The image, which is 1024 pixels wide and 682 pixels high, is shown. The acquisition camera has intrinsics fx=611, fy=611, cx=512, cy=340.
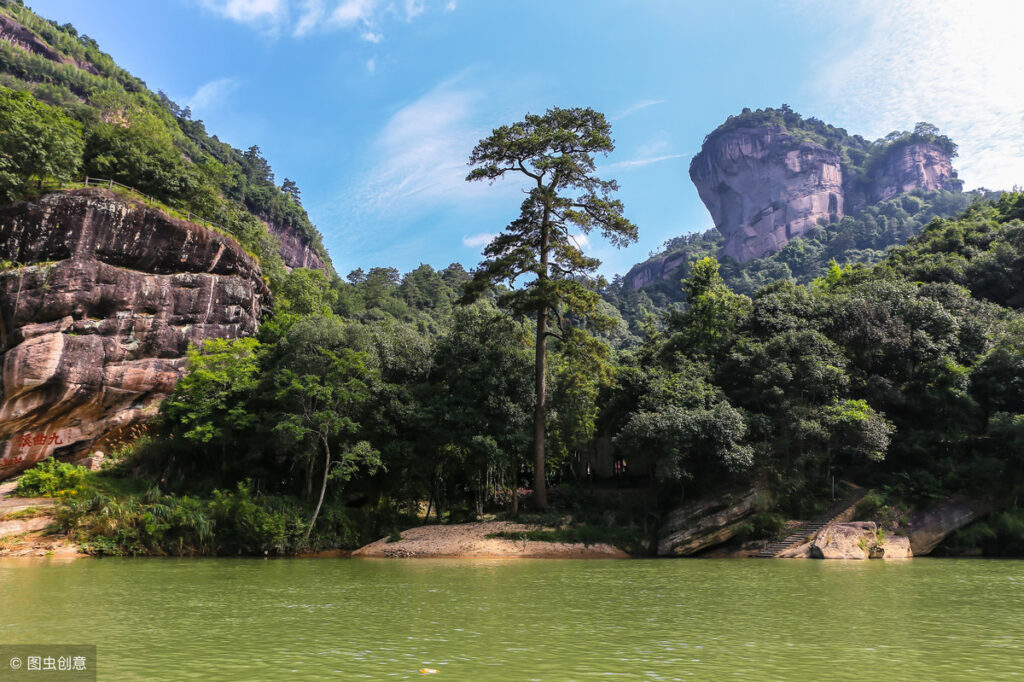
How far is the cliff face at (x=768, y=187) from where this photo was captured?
456 feet

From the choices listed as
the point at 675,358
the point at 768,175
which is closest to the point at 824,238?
the point at 768,175

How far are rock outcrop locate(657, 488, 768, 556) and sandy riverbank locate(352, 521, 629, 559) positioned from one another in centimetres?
193

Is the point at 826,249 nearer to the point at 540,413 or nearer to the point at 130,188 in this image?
the point at 540,413

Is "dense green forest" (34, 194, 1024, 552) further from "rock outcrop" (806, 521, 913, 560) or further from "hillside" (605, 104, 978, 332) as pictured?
"hillside" (605, 104, 978, 332)

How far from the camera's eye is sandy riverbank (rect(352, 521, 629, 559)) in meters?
22.0

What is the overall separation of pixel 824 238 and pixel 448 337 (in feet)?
381

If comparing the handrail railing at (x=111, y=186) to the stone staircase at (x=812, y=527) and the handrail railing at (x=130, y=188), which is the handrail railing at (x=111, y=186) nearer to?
the handrail railing at (x=130, y=188)

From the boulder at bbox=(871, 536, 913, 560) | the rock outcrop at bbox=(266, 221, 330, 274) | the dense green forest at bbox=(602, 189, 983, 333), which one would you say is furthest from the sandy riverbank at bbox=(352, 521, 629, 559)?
the rock outcrop at bbox=(266, 221, 330, 274)

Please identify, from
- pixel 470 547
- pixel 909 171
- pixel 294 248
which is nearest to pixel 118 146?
pixel 470 547

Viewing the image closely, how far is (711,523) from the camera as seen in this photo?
22.8 m

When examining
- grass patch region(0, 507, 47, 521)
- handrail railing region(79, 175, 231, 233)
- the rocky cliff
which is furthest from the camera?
the rocky cliff

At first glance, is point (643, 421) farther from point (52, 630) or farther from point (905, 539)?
point (52, 630)

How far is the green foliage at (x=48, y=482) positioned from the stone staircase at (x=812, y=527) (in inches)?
1018

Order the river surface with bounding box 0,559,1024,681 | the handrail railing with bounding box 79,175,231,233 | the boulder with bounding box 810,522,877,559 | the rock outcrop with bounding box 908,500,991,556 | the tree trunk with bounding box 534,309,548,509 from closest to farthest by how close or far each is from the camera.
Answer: the river surface with bounding box 0,559,1024,681
the boulder with bounding box 810,522,877,559
the rock outcrop with bounding box 908,500,991,556
the tree trunk with bounding box 534,309,548,509
the handrail railing with bounding box 79,175,231,233
